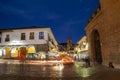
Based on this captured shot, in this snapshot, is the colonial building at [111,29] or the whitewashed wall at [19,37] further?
the whitewashed wall at [19,37]

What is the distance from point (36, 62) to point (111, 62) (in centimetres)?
1538

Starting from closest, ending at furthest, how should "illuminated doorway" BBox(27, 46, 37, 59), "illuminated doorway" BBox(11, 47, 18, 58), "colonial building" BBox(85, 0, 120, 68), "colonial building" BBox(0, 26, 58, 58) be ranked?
"colonial building" BBox(85, 0, 120, 68)
"illuminated doorway" BBox(27, 46, 37, 59)
"colonial building" BBox(0, 26, 58, 58)
"illuminated doorway" BBox(11, 47, 18, 58)

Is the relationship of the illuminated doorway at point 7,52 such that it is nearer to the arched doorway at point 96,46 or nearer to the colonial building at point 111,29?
the arched doorway at point 96,46

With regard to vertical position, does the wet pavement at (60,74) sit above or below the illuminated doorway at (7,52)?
below

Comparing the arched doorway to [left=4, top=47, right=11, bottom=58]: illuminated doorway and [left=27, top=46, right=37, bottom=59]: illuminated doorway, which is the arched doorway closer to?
[left=27, top=46, right=37, bottom=59]: illuminated doorway

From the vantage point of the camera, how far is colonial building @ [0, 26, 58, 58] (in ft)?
127

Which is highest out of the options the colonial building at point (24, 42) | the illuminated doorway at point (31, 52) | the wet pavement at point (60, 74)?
the colonial building at point (24, 42)

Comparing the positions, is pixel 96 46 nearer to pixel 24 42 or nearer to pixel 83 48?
pixel 24 42

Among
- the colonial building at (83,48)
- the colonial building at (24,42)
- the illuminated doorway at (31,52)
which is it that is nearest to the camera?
the illuminated doorway at (31,52)

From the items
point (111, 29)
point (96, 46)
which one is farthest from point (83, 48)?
point (111, 29)

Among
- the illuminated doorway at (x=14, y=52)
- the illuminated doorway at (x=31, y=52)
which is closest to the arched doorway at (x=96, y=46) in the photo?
the illuminated doorway at (x=31, y=52)

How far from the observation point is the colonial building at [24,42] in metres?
38.6

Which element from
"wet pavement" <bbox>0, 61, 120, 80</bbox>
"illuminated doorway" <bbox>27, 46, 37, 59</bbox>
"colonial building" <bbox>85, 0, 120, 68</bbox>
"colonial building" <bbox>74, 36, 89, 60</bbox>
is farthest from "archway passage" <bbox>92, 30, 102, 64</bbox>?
"illuminated doorway" <bbox>27, 46, 37, 59</bbox>

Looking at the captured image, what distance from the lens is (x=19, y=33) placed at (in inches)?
1591
